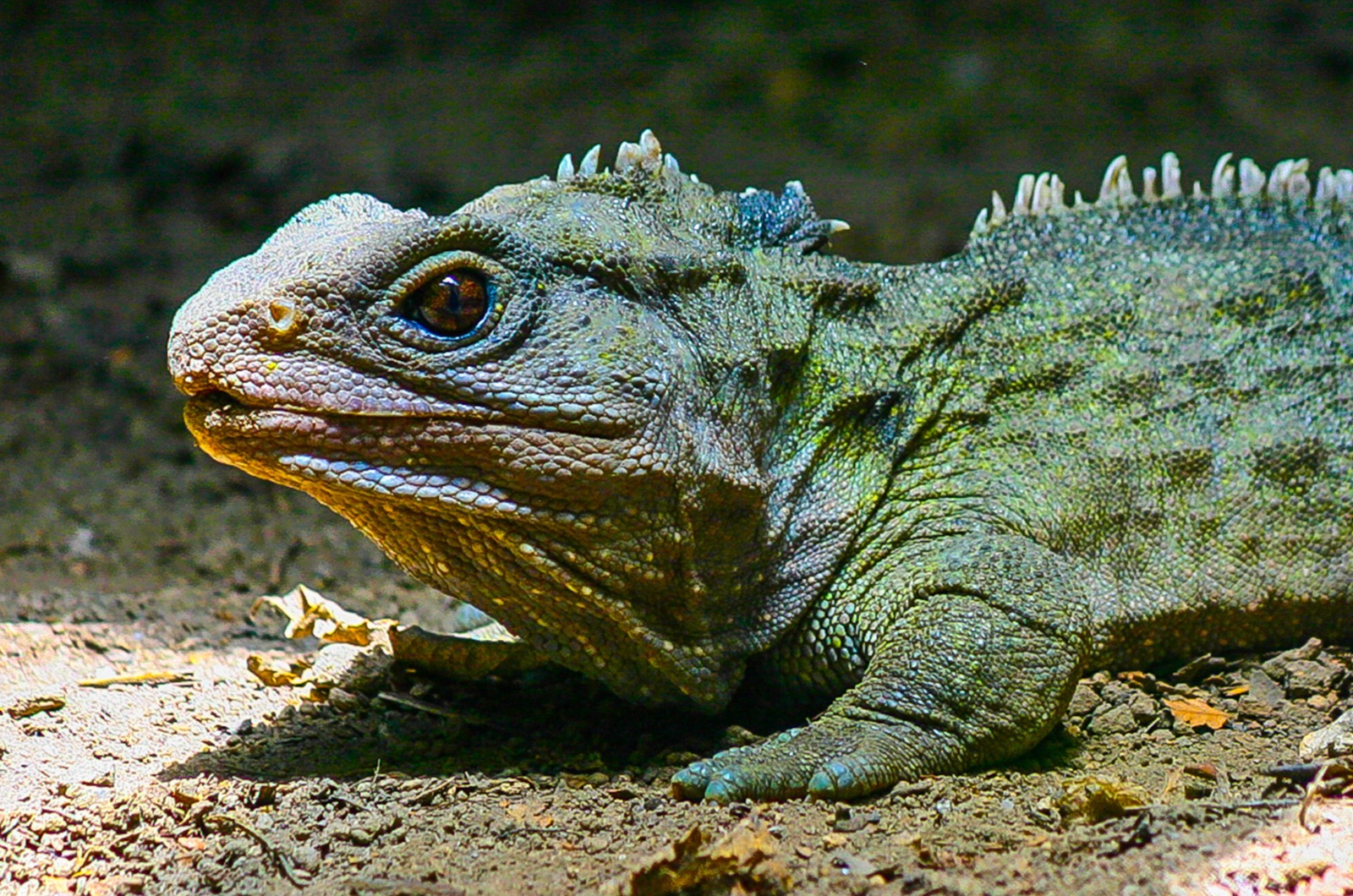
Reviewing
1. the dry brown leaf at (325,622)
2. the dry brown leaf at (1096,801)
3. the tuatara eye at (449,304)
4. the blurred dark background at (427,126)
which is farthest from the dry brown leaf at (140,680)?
the dry brown leaf at (1096,801)

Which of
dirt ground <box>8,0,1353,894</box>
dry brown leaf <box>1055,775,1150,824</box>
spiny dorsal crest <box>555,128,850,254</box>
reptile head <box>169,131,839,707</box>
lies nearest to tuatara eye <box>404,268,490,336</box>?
reptile head <box>169,131,839,707</box>

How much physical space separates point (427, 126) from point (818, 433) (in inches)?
431

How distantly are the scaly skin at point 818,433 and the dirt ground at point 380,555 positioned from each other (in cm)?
35

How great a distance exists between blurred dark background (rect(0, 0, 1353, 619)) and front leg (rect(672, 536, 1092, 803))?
13.0 ft

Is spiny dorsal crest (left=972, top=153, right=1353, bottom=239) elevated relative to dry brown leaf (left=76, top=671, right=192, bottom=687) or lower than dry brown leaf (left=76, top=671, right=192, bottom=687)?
elevated

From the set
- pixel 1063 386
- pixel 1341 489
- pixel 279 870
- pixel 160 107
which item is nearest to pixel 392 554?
pixel 279 870

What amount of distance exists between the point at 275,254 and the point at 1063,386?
329 cm

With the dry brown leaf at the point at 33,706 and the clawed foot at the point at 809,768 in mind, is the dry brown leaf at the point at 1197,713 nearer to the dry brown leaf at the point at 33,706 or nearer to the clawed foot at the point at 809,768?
the clawed foot at the point at 809,768

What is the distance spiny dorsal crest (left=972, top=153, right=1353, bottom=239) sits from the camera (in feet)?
21.5

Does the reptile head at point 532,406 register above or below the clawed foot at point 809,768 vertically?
above

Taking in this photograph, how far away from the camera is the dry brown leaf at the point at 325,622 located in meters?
6.45

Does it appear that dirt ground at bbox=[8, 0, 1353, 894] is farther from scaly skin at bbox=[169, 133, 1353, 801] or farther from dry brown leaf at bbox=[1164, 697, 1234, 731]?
scaly skin at bbox=[169, 133, 1353, 801]

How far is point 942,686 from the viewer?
5.00m

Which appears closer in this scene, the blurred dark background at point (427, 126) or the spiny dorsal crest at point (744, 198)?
the spiny dorsal crest at point (744, 198)
